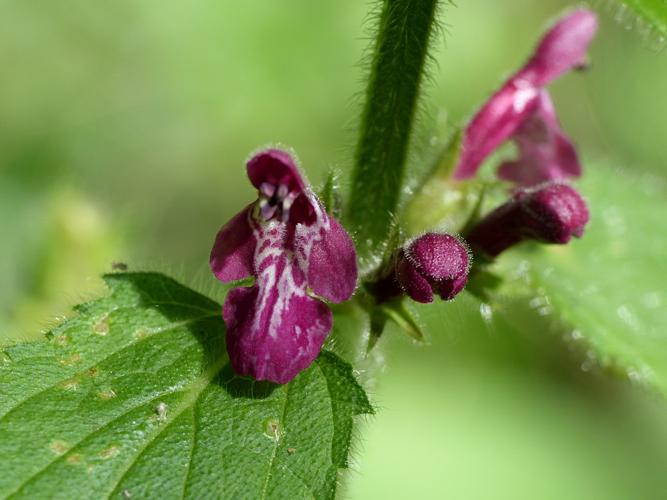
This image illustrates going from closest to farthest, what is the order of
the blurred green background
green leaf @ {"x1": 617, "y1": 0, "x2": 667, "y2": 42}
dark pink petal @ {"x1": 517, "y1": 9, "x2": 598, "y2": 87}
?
green leaf @ {"x1": 617, "y1": 0, "x2": 667, "y2": 42} → dark pink petal @ {"x1": 517, "y1": 9, "x2": 598, "y2": 87} → the blurred green background

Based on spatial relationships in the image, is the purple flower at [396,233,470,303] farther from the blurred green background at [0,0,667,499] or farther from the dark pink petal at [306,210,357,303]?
the blurred green background at [0,0,667,499]

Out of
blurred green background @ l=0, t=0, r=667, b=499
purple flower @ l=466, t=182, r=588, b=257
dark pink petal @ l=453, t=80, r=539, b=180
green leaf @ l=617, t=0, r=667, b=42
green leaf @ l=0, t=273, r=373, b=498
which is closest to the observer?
green leaf @ l=617, t=0, r=667, b=42

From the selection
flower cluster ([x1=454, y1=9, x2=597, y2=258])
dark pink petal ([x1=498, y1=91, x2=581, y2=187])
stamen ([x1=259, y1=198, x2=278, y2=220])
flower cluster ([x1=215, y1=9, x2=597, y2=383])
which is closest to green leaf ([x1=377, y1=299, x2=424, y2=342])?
flower cluster ([x1=215, y1=9, x2=597, y2=383])

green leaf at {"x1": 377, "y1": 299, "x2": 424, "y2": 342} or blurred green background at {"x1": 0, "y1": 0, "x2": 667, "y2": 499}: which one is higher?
blurred green background at {"x1": 0, "y1": 0, "x2": 667, "y2": 499}

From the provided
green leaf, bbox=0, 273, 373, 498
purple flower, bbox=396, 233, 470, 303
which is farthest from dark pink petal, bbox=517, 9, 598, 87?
green leaf, bbox=0, 273, 373, 498

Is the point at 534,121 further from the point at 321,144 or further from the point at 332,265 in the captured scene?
the point at 321,144

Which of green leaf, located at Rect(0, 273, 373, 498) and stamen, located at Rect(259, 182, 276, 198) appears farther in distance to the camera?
stamen, located at Rect(259, 182, 276, 198)

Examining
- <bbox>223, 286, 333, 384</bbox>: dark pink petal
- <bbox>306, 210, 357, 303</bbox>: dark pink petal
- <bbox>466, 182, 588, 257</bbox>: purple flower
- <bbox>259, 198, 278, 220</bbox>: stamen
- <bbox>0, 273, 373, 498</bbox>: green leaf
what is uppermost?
<bbox>466, 182, 588, 257</bbox>: purple flower

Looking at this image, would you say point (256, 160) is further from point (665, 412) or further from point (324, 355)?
point (665, 412)
